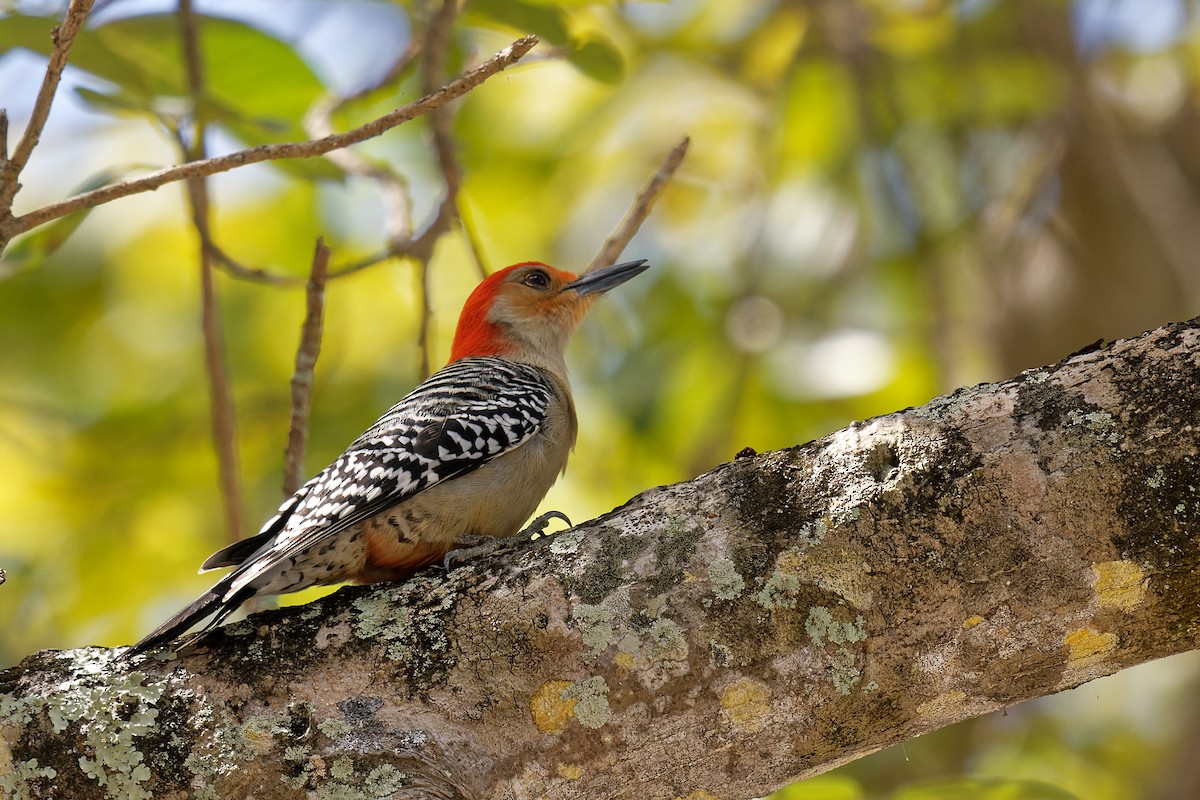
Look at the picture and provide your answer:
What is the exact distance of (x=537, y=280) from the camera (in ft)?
19.9

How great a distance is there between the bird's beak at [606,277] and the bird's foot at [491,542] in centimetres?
205

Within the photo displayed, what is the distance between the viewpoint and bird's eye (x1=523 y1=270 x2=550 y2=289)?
6023mm

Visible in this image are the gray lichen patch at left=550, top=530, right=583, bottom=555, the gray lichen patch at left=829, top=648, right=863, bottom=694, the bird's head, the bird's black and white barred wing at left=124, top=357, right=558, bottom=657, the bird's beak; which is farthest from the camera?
the bird's head

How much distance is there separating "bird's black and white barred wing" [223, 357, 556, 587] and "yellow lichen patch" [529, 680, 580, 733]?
1.07 metres

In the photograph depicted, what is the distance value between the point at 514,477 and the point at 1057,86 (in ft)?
16.6

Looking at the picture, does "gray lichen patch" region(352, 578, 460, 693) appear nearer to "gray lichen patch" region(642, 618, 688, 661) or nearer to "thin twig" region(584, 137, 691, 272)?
"gray lichen patch" region(642, 618, 688, 661)

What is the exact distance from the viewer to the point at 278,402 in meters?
6.97

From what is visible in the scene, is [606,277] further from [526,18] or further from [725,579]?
[725,579]

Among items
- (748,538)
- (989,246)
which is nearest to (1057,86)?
(989,246)

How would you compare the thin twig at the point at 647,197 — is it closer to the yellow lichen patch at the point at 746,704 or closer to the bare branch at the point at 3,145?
the bare branch at the point at 3,145

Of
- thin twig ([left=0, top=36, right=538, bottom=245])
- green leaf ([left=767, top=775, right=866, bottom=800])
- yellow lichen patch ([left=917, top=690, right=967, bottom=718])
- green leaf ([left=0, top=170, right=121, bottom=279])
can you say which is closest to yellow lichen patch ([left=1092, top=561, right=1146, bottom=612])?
yellow lichen patch ([left=917, top=690, right=967, bottom=718])

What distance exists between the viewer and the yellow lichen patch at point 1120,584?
2447 mm

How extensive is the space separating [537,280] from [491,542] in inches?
97.1

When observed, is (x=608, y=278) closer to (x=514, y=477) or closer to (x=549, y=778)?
(x=514, y=477)
